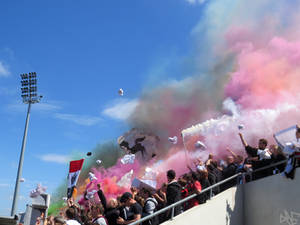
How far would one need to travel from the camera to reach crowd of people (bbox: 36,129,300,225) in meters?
6.79

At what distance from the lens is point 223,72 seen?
77.9 ft

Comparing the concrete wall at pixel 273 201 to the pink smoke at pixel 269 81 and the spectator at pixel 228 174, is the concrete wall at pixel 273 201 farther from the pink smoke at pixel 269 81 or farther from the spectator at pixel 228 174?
the pink smoke at pixel 269 81

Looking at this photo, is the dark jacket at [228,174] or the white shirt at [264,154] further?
the dark jacket at [228,174]

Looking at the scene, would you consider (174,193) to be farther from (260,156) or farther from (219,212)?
(260,156)

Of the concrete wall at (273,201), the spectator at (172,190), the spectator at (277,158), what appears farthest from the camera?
the spectator at (277,158)

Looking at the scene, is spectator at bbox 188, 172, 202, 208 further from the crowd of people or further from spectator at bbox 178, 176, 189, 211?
spectator at bbox 178, 176, 189, 211

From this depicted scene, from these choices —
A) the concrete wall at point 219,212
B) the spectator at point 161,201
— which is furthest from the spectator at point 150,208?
the spectator at point 161,201

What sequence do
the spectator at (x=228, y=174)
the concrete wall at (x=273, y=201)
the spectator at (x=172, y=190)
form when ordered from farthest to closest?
1. the spectator at (x=228, y=174)
2. the concrete wall at (x=273, y=201)
3. the spectator at (x=172, y=190)

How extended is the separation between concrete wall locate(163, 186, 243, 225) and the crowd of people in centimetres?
24

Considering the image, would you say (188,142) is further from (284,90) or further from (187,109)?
(284,90)

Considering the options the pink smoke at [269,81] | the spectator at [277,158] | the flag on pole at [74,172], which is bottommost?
the spectator at [277,158]

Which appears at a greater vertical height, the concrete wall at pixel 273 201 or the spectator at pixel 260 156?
the spectator at pixel 260 156

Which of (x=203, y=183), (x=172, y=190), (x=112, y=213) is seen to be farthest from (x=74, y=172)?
(x=112, y=213)

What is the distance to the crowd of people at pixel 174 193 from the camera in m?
6.79
